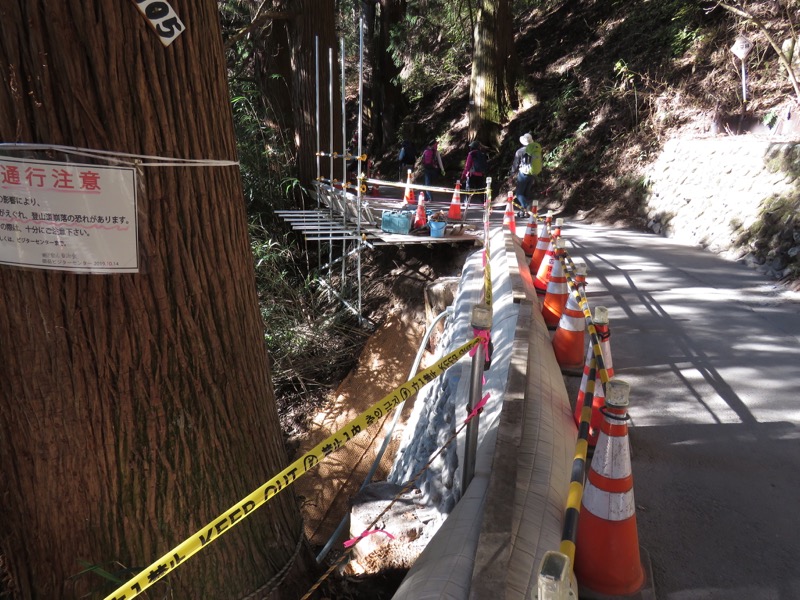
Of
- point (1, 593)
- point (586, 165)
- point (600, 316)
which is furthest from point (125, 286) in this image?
point (586, 165)

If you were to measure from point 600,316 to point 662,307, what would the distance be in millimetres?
3508

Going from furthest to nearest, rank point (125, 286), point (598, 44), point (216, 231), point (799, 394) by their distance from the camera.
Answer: point (598, 44)
point (799, 394)
point (216, 231)
point (125, 286)

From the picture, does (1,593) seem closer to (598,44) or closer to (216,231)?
(216,231)

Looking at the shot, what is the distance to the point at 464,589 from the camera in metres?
2.11

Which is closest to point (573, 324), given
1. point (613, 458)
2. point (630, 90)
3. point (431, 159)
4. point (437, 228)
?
point (613, 458)

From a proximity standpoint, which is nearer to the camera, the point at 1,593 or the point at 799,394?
the point at 1,593

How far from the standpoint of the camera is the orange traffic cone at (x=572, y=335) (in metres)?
4.64

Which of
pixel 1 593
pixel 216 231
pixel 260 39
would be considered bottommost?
pixel 1 593

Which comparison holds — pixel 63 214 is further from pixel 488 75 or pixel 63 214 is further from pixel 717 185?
pixel 488 75

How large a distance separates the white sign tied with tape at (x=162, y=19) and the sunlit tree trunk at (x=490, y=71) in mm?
18568

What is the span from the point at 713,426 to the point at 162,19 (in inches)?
161

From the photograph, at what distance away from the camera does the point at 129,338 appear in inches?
79.7

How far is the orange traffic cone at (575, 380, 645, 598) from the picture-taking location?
7.79 feet

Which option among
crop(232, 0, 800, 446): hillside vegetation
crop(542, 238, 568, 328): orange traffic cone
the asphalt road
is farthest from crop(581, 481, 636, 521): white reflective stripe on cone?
crop(232, 0, 800, 446): hillside vegetation
